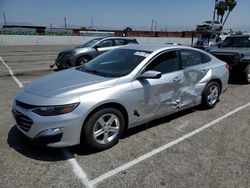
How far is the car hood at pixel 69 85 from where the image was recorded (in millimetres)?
3666

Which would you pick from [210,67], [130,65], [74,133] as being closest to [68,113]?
[74,133]

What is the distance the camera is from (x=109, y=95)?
378 cm

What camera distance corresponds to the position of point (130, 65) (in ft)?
14.6

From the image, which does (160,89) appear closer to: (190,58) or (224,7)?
(190,58)

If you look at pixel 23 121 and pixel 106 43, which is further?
pixel 106 43

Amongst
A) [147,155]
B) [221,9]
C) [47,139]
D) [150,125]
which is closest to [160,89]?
[150,125]

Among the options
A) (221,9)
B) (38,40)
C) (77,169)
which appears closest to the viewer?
(77,169)

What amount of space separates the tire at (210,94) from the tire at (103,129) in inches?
94.9

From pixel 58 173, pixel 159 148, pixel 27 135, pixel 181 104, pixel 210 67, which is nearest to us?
pixel 58 173

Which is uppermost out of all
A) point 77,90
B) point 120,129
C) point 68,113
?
point 77,90

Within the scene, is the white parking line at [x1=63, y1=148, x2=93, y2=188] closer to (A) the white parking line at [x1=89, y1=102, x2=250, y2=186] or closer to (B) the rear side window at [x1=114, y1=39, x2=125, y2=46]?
(A) the white parking line at [x1=89, y1=102, x2=250, y2=186]

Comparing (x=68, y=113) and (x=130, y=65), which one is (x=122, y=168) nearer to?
(x=68, y=113)

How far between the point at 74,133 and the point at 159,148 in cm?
135

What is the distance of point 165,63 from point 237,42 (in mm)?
6487
